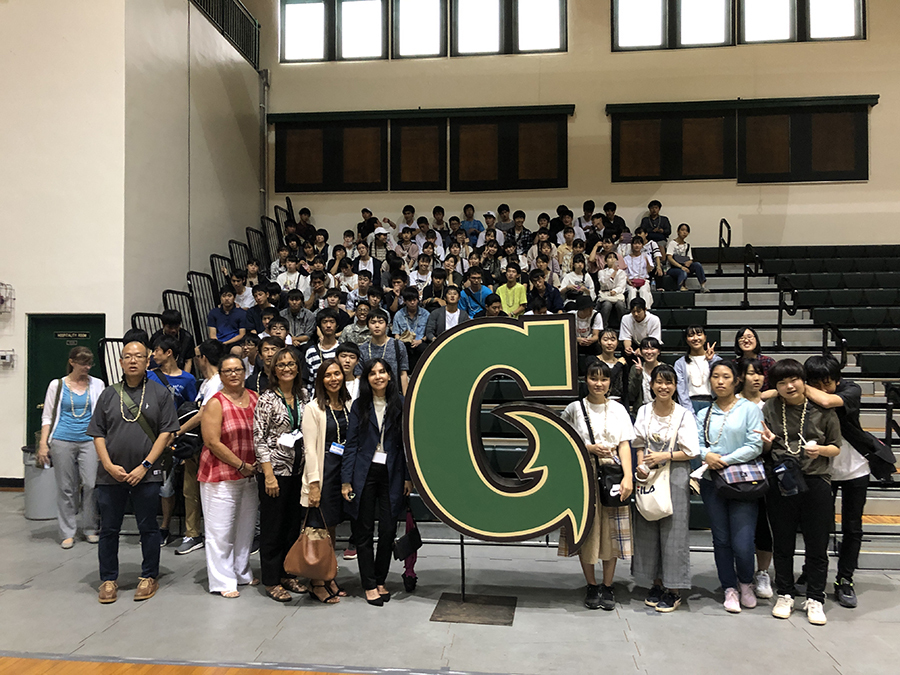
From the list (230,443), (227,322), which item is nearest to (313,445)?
(230,443)

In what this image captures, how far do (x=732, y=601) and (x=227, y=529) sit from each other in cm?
365

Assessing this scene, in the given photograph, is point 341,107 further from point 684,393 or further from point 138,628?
point 138,628

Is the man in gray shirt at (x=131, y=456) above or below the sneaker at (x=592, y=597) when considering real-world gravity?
above

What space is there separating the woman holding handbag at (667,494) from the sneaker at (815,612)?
0.76m

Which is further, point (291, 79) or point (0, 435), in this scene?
point (291, 79)

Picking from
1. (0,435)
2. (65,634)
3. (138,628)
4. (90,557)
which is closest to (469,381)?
(138,628)

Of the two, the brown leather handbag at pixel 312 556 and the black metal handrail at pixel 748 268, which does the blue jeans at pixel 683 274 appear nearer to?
the black metal handrail at pixel 748 268

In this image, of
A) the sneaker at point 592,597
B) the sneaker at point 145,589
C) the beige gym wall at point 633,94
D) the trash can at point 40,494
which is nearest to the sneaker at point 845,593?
the sneaker at point 592,597

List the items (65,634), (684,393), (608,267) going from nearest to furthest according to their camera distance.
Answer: (65,634) < (684,393) < (608,267)

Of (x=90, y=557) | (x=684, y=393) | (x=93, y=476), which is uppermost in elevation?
(x=684, y=393)

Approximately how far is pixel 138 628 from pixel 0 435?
564 cm

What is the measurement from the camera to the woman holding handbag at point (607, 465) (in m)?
4.67

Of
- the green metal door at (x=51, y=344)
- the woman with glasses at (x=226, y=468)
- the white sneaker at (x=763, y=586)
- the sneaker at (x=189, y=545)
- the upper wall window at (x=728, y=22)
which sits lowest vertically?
the sneaker at (x=189, y=545)

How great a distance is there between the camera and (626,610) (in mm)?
4680
